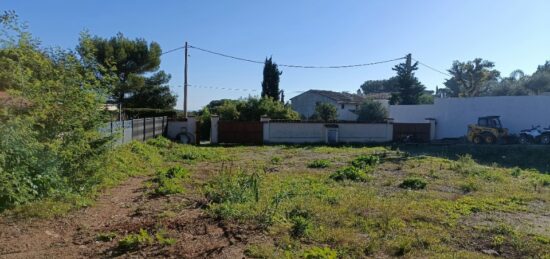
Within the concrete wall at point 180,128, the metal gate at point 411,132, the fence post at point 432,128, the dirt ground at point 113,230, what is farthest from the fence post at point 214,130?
the dirt ground at point 113,230

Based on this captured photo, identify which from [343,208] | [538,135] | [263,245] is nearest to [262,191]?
[343,208]

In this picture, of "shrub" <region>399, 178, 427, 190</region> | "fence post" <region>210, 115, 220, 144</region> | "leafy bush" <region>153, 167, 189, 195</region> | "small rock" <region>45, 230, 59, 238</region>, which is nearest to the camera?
"small rock" <region>45, 230, 59, 238</region>

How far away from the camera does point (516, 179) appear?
1290 cm

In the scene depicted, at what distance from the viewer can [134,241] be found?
5312 mm

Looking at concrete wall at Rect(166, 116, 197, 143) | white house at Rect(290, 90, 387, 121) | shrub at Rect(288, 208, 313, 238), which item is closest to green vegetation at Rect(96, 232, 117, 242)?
shrub at Rect(288, 208, 313, 238)

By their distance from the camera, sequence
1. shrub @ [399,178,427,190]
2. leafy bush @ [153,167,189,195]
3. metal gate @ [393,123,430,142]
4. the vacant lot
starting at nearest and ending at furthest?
the vacant lot, leafy bush @ [153,167,189,195], shrub @ [399,178,427,190], metal gate @ [393,123,430,142]

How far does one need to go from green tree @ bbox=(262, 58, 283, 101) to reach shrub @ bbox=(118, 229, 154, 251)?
40.0 m

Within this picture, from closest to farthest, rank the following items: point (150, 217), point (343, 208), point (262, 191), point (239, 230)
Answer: point (239, 230) < point (150, 217) < point (343, 208) < point (262, 191)

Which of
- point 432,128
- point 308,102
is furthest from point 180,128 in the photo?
point 308,102

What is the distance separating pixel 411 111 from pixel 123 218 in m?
30.5

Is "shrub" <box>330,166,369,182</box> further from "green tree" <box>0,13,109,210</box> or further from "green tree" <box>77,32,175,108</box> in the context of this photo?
"green tree" <box>77,32,175,108</box>

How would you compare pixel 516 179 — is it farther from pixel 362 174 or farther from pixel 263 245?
pixel 263 245

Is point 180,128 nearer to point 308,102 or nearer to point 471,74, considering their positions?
point 308,102

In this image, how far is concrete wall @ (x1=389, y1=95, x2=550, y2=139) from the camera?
2695cm
